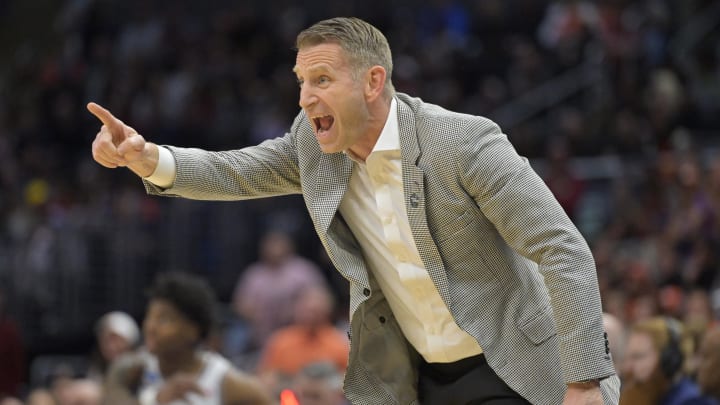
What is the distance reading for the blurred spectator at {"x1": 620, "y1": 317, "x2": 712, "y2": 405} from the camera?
19.2ft

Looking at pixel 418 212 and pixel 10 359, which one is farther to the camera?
pixel 10 359

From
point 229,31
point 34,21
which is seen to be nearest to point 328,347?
point 229,31

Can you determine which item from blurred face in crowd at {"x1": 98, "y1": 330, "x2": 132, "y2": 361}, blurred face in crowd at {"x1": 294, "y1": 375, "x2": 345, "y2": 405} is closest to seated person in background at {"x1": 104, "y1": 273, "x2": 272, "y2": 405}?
blurred face in crowd at {"x1": 294, "y1": 375, "x2": 345, "y2": 405}

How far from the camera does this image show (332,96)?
3.62 metres

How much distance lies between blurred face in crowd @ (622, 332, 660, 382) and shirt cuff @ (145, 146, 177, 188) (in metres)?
2.89

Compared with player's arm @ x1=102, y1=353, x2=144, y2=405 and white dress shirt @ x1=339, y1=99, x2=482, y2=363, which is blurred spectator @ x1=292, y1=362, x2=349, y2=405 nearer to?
player's arm @ x1=102, y1=353, x2=144, y2=405

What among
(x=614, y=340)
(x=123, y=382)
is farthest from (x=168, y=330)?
(x=614, y=340)

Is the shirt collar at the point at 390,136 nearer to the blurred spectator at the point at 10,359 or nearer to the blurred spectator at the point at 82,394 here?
the blurred spectator at the point at 82,394

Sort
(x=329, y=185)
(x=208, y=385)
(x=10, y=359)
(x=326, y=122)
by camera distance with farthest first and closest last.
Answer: (x=10, y=359) → (x=208, y=385) → (x=329, y=185) → (x=326, y=122)

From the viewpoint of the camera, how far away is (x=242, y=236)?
11.9 metres

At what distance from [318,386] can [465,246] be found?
134 inches

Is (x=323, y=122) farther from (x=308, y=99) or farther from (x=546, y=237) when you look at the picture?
(x=546, y=237)

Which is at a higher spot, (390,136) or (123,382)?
(390,136)

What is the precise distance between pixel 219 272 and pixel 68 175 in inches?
141
